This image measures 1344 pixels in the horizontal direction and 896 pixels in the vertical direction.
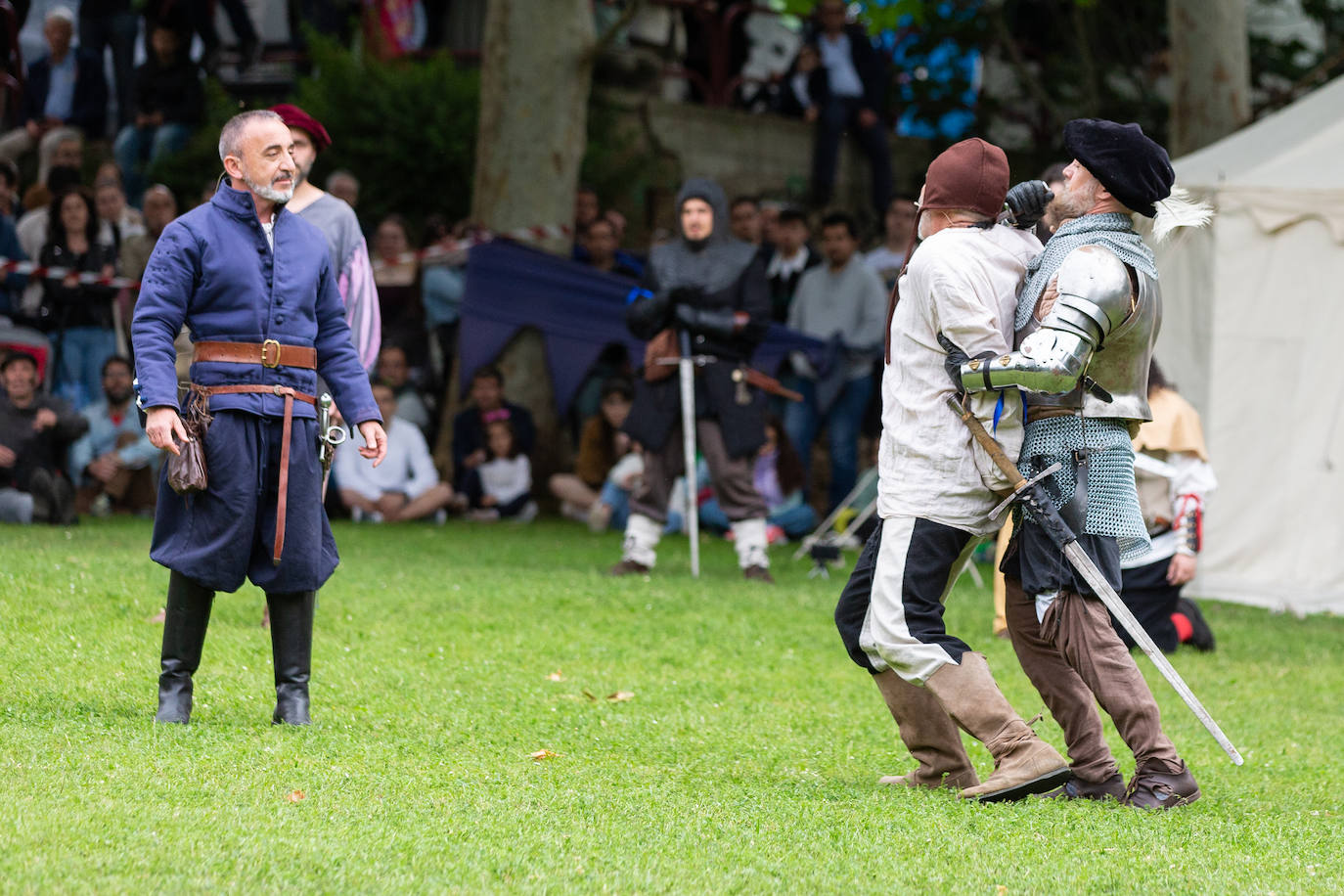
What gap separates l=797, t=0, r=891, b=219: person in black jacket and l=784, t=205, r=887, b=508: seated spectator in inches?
141

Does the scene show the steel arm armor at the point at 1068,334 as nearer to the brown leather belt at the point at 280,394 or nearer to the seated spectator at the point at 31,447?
the brown leather belt at the point at 280,394

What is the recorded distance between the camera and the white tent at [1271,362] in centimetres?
989

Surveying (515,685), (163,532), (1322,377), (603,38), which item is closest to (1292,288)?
(1322,377)

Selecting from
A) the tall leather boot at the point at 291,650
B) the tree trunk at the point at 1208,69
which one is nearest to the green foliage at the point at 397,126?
the tree trunk at the point at 1208,69

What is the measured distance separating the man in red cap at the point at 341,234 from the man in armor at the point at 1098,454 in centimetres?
271

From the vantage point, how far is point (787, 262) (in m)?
12.6

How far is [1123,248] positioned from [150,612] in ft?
13.4

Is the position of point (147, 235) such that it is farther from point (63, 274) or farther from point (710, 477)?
point (710, 477)

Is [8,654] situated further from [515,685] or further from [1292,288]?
[1292,288]

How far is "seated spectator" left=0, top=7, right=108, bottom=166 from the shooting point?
601 inches

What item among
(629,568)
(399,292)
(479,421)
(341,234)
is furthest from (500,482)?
(341,234)

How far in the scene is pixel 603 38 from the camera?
40.7 ft

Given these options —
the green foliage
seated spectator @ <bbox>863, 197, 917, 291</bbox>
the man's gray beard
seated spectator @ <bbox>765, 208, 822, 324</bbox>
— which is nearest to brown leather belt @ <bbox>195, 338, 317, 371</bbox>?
the man's gray beard

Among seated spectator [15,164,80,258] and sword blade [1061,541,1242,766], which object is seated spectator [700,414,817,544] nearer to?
seated spectator [15,164,80,258]
